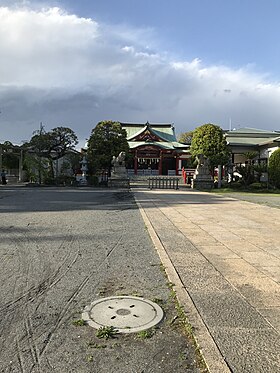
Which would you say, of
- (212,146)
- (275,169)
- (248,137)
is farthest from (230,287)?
(248,137)

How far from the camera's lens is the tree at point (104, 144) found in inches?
1449

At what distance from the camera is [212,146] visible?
111 feet

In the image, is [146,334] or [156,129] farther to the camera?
[156,129]

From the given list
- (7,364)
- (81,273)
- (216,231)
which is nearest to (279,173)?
(216,231)

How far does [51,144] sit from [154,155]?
16328 millimetres

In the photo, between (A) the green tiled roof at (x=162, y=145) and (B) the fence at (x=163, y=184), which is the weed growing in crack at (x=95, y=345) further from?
(A) the green tiled roof at (x=162, y=145)

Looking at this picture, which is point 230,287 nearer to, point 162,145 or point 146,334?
point 146,334

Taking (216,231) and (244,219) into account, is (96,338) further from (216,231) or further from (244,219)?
(244,219)

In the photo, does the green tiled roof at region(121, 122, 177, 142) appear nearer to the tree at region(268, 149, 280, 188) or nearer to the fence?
the fence

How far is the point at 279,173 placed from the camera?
2941 cm

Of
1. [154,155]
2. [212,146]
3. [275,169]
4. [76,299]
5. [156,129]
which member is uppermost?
[156,129]

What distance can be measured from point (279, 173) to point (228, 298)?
28.1 metres

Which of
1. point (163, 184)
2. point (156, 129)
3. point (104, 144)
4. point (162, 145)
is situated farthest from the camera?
point (156, 129)

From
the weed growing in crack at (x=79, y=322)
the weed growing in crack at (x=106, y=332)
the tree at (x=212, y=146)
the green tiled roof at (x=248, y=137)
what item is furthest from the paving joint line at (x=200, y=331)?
the green tiled roof at (x=248, y=137)
